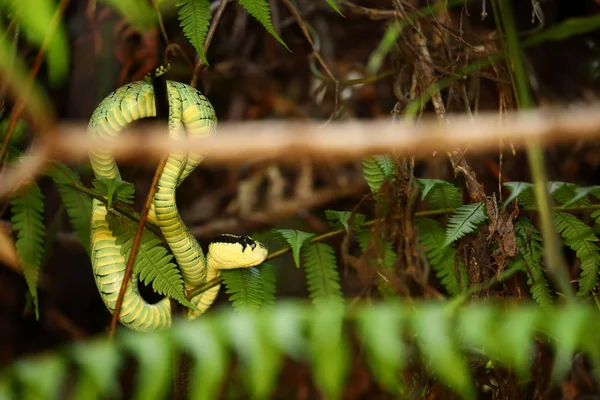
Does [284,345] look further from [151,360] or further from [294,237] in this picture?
[294,237]

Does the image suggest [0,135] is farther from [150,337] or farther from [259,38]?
[259,38]

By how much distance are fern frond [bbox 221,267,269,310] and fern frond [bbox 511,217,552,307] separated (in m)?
0.62

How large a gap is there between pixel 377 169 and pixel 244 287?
0.46 metres

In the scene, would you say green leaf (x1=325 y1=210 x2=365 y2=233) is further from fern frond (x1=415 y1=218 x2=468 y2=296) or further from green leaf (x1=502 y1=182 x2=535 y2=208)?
green leaf (x1=502 y1=182 x2=535 y2=208)

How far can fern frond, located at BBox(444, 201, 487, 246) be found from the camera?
142 cm

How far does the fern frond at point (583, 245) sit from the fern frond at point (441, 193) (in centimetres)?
26

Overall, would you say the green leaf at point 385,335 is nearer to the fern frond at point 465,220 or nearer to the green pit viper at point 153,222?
the fern frond at point 465,220

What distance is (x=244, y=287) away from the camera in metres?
1.48

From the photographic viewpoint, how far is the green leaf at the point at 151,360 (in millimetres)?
748

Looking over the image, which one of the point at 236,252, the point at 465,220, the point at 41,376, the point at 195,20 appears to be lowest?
the point at 236,252

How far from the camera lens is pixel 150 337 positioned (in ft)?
2.70

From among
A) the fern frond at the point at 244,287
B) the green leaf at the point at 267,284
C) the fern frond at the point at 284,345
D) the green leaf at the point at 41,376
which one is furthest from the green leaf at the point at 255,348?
the green leaf at the point at 267,284

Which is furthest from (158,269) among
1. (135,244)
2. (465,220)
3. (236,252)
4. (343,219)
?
(465,220)

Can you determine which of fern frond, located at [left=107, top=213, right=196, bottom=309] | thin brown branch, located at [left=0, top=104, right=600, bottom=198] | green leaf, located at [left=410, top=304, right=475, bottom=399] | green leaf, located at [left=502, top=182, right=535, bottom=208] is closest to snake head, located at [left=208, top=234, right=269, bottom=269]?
fern frond, located at [left=107, top=213, right=196, bottom=309]
